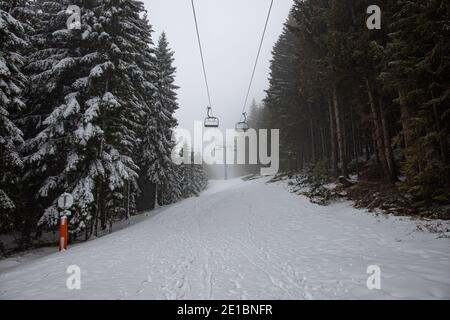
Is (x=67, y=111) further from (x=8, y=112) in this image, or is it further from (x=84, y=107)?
(x=8, y=112)

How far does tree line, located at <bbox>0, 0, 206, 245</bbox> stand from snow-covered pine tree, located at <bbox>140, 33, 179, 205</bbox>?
663 cm

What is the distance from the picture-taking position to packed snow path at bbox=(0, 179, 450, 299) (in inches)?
211

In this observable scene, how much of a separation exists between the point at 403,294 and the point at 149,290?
4.64m

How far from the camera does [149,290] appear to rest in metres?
5.55

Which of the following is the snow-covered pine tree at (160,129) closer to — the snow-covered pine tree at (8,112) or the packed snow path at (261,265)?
the snow-covered pine tree at (8,112)

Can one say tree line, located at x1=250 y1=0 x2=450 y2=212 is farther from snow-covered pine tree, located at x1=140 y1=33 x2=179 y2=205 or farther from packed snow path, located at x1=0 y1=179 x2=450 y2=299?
snow-covered pine tree, located at x1=140 y1=33 x2=179 y2=205

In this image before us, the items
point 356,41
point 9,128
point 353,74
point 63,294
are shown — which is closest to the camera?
point 63,294

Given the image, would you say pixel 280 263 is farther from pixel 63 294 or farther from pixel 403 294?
pixel 63 294

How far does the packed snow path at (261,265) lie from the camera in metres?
5.35

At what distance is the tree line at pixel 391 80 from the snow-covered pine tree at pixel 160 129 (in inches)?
469

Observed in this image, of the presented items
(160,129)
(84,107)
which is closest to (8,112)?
(84,107)

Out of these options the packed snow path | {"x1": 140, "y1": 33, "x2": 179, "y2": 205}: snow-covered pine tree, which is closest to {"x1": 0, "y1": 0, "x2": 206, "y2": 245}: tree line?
the packed snow path

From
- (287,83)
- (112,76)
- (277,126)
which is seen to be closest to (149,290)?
(112,76)

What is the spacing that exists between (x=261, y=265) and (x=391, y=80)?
8.73 meters
